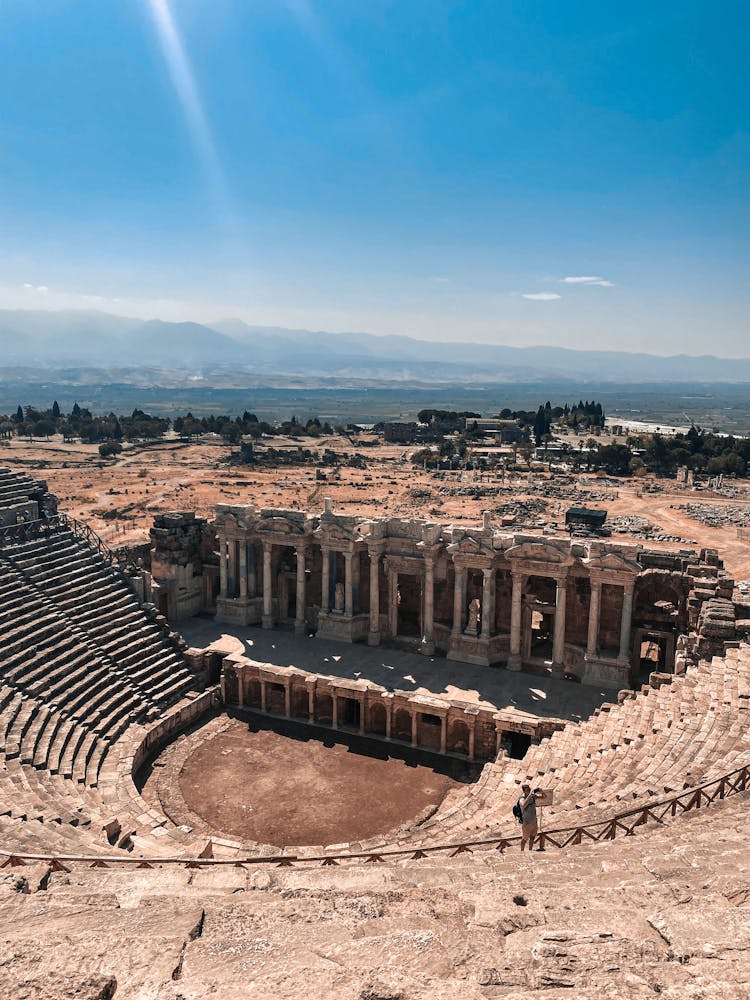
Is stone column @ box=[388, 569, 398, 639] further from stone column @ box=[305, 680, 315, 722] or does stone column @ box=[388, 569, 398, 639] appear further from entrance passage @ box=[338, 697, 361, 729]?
stone column @ box=[305, 680, 315, 722]

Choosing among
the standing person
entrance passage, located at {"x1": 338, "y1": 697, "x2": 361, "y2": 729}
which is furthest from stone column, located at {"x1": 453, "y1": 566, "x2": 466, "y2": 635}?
the standing person

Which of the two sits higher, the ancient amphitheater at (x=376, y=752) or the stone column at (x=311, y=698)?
the ancient amphitheater at (x=376, y=752)

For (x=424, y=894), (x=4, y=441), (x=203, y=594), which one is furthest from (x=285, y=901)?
(x=4, y=441)

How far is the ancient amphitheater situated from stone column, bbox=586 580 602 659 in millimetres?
128

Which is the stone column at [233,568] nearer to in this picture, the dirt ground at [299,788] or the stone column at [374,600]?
the stone column at [374,600]

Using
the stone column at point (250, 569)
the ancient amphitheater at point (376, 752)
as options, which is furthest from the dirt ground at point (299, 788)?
the stone column at point (250, 569)

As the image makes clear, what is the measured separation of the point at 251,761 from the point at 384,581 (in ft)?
39.7

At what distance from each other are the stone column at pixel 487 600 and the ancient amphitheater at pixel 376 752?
0.44 ft

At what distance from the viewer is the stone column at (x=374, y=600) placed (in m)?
34.9

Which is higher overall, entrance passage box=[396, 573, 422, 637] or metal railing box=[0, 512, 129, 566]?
metal railing box=[0, 512, 129, 566]

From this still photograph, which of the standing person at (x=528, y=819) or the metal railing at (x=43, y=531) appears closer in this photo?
the standing person at (x=528, y=819)

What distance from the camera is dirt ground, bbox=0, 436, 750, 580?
66812mm

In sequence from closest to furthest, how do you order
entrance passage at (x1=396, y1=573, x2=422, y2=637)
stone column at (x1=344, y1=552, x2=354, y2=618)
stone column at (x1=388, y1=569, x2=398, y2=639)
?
stone column at (x1=388, y1=569, x2=398, y2=639), stone column at (x1=344, y1=552, x2=354, y2=618), entrance passage at (x1=396, y1=573, x2=422, y2=637)

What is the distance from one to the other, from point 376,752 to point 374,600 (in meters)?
8.44
